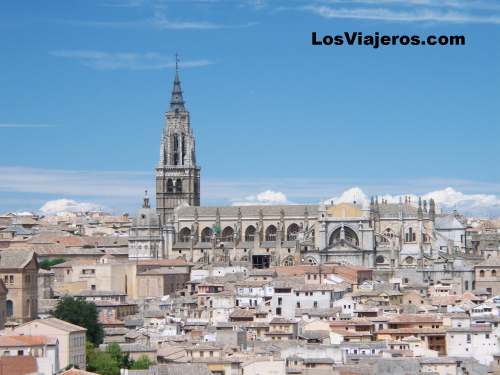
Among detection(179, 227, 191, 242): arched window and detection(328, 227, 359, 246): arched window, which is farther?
detection(179, 227, 191, 242): arched window

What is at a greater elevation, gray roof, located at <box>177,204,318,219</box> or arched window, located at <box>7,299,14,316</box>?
gray roof, located at <box>177,204,318,219</box>

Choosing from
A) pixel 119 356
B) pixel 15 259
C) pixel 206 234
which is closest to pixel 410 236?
pixel 206 234

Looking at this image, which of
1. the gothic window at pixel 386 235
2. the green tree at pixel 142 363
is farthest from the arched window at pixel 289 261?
the green tree at pixel 142 363

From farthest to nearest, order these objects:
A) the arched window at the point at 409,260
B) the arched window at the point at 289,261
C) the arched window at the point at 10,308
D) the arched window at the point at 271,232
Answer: the arched window at the point at 271,232
the arched window at the point at 289,261
the arched window at the point at 409,260
the arched window at the point at 10,308

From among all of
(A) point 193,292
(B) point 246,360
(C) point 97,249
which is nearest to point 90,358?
(B) point 246,360

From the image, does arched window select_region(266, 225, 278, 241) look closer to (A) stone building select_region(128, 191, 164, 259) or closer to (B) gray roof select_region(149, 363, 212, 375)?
(A) stone building select_region(128, 191, 164, 259)

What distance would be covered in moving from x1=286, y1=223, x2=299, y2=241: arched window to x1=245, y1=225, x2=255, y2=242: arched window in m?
3.23

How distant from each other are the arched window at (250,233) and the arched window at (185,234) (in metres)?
5.34

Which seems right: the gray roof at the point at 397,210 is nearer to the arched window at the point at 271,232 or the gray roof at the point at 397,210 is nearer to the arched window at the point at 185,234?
the arched window at the point at 271,232

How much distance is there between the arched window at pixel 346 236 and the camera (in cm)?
13725

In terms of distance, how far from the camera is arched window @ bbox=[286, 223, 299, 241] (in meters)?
148

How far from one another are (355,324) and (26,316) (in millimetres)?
16509

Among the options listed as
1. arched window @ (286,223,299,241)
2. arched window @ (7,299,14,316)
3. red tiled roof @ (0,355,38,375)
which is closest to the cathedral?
arched window @ (286,223,299,241)

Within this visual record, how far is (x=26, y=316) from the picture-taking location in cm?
8050
